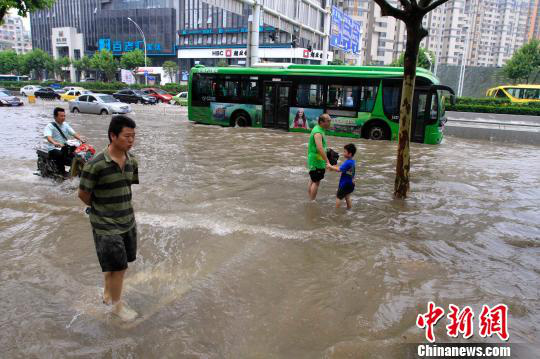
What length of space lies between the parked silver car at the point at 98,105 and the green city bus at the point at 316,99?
7805 mm

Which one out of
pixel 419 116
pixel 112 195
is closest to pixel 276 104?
Answer: pixel 419 116

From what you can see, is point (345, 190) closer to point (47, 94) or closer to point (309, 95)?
point (309, 95)

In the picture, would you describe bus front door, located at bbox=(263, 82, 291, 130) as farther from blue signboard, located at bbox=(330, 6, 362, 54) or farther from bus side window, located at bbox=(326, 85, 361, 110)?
blue signboard, located at bbox=(330, 6, 362, 54)

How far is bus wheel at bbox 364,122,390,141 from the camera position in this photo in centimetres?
1570

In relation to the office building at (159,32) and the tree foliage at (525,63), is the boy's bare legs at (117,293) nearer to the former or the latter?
the office building at (159,32)

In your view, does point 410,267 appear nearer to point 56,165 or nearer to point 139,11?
point 56,165

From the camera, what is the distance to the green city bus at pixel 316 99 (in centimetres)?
1498

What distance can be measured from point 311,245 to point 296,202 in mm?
2093

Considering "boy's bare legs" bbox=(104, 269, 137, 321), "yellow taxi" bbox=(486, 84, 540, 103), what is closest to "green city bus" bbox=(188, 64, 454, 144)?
"boy's bare legs" bbox=(104, 269, 137, 321)

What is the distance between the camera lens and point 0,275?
464cm

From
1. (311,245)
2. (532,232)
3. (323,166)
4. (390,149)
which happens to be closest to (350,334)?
(311,245)

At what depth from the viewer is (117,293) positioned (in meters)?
3.82

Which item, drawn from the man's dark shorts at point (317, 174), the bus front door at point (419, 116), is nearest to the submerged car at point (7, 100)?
the bus front door at point (419, 116)

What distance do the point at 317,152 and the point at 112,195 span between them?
4.27 m
